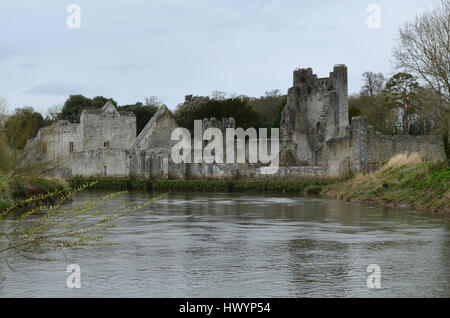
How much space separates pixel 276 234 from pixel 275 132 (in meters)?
48.5

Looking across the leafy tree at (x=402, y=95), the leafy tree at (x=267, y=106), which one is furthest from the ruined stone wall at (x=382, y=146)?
the leafy tree at (x=267, y=106)

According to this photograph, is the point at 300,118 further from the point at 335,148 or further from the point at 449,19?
the point at 449,19

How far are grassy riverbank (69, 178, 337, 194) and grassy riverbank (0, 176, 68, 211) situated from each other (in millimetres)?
11066

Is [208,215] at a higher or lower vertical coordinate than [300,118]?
lower

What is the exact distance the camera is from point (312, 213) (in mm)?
19922

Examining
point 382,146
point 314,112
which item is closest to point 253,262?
point 382,146

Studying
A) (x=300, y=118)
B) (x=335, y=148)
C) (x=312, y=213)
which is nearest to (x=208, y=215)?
(x=312, y=213)

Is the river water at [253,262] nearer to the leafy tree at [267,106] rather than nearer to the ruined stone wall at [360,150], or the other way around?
the ruined stone wall at [360,150]

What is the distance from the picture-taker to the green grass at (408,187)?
67.4 ft

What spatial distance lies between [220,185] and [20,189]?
19089 mm

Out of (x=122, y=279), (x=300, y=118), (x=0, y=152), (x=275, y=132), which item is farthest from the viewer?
(x=275, y=132)

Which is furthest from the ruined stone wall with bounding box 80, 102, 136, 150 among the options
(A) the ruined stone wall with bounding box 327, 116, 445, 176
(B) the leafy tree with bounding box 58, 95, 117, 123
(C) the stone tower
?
(A) the ruined stone wall with bounding box 327, 116, 445, 176

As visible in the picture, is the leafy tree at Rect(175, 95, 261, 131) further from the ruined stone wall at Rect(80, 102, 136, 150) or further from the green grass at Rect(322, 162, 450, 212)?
the green grass at Rect(322, 162, 450, 212)
